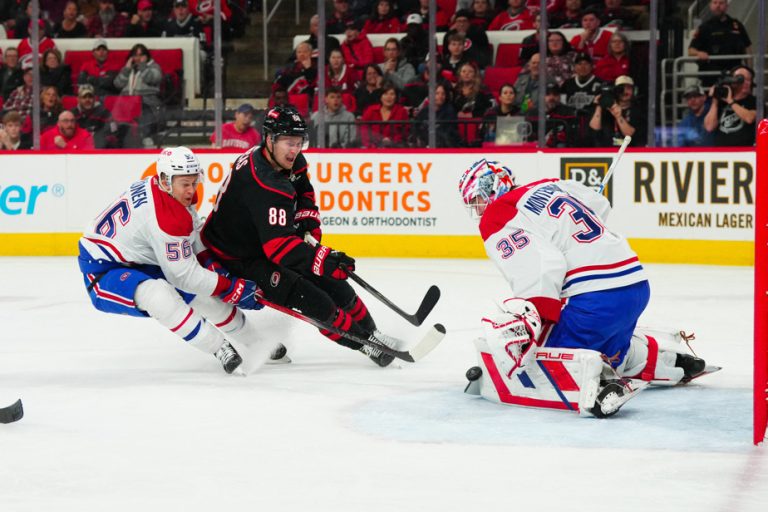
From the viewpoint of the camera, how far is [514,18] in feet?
27.6

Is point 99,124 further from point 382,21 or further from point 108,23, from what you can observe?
point 382,21

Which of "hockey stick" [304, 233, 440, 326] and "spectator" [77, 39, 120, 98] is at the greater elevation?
"spectator" [77, 39, 120, 98]

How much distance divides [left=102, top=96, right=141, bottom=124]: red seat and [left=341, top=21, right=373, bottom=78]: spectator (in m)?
1.64

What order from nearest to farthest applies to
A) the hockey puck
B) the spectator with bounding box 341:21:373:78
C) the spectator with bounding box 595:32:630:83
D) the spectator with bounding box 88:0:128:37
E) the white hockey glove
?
the white hockey glove → the hockey puck → the spectator with bounding box 595:32:630:83 → the spectator with bounding box 341:21:373:78 → the spectator with bounding box 88:0:128:37

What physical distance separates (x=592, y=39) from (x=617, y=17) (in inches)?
9.4

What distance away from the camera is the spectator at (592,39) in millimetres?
8188

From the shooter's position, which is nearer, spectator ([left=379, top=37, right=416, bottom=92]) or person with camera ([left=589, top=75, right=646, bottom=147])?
person with camera ([left=589, top=75, right=646, bottom=147])

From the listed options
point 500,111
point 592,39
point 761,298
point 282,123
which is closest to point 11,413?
point 282,123

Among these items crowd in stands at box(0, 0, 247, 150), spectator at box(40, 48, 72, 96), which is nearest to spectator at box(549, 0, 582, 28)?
crowd in stands at box(0, 0, 247, 150)

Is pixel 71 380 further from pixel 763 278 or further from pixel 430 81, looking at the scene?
pixel 430 81

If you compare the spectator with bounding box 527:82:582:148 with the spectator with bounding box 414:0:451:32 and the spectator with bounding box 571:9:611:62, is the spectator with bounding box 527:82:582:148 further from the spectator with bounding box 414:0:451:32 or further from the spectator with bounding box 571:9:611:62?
the spectator with bounding box 414:0:451:32

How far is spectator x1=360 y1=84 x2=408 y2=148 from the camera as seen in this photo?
27.6ft

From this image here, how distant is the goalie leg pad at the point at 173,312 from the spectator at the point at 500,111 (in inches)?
176

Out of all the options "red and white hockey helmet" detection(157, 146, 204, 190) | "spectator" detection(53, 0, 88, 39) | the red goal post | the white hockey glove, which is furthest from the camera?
"spectator" detection(53, 0, 88, 39)
